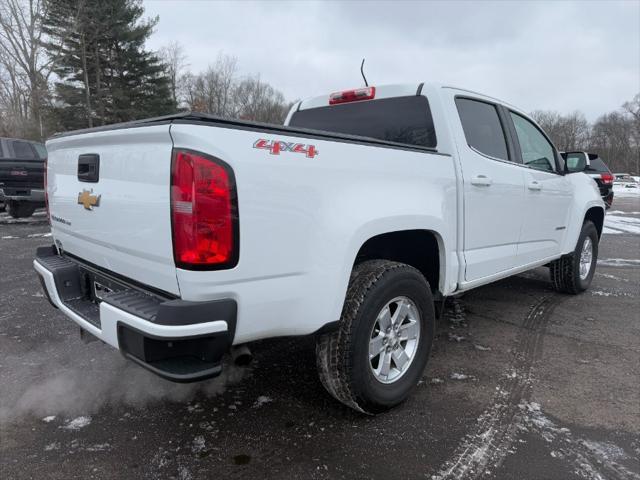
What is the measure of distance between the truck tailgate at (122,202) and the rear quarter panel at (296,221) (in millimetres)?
168

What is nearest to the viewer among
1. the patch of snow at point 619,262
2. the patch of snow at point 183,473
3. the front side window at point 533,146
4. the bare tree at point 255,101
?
the patch of snow at point 183,473

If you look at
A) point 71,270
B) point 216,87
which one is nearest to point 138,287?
point 71,270

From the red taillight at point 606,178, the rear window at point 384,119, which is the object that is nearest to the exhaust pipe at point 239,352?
the rear window at point 384,119

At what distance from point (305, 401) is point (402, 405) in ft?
1.95

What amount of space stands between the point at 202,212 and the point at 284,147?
1.53 ft

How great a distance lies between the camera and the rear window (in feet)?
10.7

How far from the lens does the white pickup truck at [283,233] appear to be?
184cm

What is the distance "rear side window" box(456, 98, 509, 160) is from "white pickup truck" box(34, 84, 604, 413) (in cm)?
2

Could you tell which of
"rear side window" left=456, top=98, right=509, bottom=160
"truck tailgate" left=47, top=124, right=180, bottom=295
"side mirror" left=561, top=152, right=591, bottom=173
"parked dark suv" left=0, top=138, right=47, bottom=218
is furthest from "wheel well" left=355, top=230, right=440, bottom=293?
"parked dark suv" left=0, top=138, right=47, bottom=218

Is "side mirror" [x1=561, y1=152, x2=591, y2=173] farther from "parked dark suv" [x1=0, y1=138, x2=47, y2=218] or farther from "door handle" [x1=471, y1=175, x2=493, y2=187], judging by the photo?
"parked dark suv" [x1=0, y1=138, x2=47, y2=218]

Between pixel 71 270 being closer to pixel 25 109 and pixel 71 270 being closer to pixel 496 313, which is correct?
pixel 496 313

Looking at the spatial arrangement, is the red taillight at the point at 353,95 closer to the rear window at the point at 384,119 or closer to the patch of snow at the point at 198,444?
the rear window at the point at 384,119

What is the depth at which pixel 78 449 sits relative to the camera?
7.66 ft

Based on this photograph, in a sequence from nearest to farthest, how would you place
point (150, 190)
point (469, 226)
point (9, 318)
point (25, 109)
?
1. point (150, 190)
2. point (469, 226)
3. point (9, 318)
4. point (25, 109)
